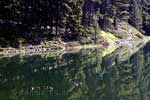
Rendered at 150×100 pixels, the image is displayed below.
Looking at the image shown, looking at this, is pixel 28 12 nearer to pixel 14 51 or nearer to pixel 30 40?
pixel 30 40

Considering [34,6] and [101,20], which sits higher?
[34,6]

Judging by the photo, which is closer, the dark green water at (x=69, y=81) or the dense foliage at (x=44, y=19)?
the dark green water at (x=69, y=81)

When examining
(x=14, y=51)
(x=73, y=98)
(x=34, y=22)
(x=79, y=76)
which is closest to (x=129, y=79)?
(x=79, y=76)

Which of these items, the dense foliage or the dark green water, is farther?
the dense foliage

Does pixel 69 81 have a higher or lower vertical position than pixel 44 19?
higher

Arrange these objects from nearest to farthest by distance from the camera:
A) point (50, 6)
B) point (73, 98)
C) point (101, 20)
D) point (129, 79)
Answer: point (73, 98), point (129, 79), point (50, 6), point (101, 20)

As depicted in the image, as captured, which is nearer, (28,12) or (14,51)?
(14,51)

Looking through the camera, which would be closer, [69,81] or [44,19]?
[69,81]

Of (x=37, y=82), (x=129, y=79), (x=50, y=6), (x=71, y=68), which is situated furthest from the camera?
(x=50, y=6)
